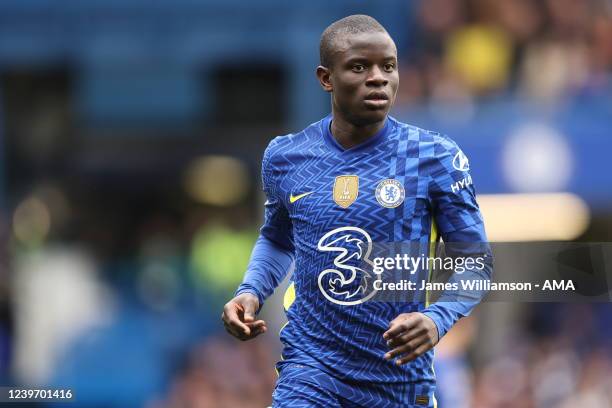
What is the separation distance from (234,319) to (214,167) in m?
13.5

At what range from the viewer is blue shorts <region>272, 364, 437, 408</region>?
585 centimetres

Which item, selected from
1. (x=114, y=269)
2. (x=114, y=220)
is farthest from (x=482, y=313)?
(x=114, y=220)

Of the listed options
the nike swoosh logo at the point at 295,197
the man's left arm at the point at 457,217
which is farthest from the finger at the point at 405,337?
the nike swoosh logo at the point at 295,197

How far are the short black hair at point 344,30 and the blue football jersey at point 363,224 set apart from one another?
1.23ft

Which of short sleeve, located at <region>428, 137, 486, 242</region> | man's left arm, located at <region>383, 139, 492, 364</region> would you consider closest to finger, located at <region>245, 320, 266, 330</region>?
man's left arm, located at <region>383, 139, 492, 364</region>

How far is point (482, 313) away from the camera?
15.1 metres

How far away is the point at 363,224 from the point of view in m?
5.90

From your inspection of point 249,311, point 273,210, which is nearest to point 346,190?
point 273,210

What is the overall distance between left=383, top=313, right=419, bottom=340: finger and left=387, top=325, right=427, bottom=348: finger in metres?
0.01

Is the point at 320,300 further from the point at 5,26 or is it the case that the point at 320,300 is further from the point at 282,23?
the point at 5,26

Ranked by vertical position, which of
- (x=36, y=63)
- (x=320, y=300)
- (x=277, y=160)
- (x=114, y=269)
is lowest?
(x=320, y=300)

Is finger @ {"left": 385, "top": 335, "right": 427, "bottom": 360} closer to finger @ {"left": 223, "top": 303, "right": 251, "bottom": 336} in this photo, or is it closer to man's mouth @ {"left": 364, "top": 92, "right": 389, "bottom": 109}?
finger @ {"left": 223, "top": 303, "right": 251, "bottom": 336}

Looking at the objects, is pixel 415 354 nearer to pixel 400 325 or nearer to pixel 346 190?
pixel 400 325

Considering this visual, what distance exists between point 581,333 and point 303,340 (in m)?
8.34
